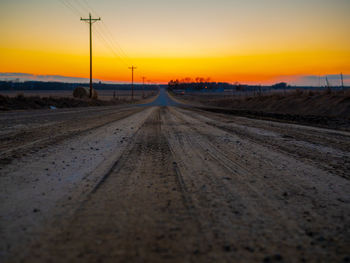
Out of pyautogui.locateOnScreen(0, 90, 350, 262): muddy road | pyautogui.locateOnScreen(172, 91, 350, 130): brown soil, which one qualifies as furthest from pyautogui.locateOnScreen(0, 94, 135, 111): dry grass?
pyautogui.locateOnScreen(0, 90, 350, 262): muddy road

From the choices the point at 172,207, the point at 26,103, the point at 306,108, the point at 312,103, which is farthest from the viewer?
the point at 26,103

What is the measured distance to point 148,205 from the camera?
288cm

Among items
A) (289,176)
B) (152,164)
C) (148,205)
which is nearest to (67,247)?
(148,205)

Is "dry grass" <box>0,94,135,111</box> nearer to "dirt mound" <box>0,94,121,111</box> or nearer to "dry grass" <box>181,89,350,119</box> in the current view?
"dirt mound" <box>0,94,121,111</box>

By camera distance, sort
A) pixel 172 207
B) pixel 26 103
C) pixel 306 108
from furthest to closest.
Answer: pixel 26 103
pixel 306 108
pixel 172 207

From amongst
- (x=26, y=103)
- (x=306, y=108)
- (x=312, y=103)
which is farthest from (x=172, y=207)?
(x=26, y=103)

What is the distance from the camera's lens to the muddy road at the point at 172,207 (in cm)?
204

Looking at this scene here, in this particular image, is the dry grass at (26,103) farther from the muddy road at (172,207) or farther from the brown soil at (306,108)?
the muddy road at (172,207)

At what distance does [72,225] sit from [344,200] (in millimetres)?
2940

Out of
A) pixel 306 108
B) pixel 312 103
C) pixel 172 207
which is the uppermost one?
pixel 312 103

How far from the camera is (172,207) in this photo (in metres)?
2.84

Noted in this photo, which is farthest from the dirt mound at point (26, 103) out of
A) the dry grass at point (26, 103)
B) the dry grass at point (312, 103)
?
the dry grass at point (312, 103)

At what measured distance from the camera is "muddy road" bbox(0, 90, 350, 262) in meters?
2.04

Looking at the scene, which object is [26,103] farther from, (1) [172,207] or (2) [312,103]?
(1) [172,207]
